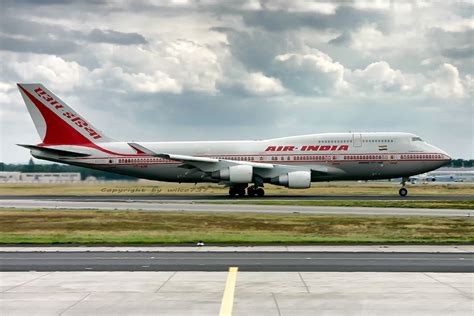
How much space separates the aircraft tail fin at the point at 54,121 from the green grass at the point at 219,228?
18.9 meters

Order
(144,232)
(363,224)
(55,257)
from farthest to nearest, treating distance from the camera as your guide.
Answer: (363,224), (144,232), (55,257)

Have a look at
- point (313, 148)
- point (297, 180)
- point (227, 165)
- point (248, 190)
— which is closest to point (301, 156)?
point (313, 148)

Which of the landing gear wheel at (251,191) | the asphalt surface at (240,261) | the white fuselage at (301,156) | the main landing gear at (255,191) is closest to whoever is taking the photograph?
the asphalt surface at (240,261)

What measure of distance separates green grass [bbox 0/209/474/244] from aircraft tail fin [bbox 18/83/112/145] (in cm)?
1887

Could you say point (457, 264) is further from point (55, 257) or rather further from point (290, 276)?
point (55, 257)

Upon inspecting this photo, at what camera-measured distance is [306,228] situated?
28.9 meters

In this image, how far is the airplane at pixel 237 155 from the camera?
51.9 metres

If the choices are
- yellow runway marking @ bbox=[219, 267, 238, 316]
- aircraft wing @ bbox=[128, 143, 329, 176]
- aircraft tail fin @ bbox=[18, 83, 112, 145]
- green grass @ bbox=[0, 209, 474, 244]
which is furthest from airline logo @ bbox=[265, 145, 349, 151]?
yellow runway marking @ bbox=[219, 267, 238, 316]

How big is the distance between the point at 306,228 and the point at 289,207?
1069 cm

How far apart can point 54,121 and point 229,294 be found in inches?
1779

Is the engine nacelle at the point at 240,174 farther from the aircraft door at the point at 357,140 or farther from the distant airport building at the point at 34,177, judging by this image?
the distant airport building at the point at 34,177

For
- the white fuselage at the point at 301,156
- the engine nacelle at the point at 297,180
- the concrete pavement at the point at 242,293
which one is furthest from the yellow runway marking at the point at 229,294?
the white fuselage at the point at 301,156

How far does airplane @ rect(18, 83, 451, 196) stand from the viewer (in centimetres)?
5194

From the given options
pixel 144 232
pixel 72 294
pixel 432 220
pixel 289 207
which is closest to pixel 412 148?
pixel 289 207
